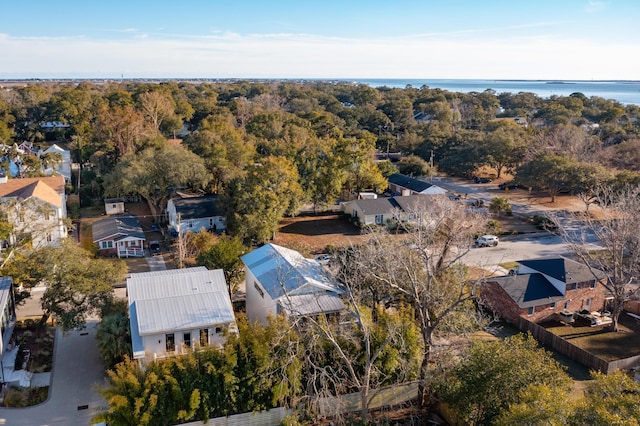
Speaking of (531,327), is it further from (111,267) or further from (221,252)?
(111,267)

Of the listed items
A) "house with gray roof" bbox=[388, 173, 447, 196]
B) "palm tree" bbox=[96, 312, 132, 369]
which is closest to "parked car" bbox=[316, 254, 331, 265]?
"palm tree" bbox=[96, 312, 132, 369]

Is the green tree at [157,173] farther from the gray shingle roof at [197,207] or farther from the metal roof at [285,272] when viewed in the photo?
the metal roof at [285,272]

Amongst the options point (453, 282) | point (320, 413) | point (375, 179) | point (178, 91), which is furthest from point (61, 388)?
point (178, 91)

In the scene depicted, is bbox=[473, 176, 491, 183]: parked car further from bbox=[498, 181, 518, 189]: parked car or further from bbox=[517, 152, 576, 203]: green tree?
bbox=[517, 152, 576, 203]: green tree

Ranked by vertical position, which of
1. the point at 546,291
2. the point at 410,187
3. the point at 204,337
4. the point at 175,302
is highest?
the point at 175,302

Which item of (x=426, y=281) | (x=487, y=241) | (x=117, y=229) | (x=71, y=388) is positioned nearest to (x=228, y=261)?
(x=71, y=388)

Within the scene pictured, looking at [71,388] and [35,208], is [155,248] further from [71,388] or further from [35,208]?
[71,388]
